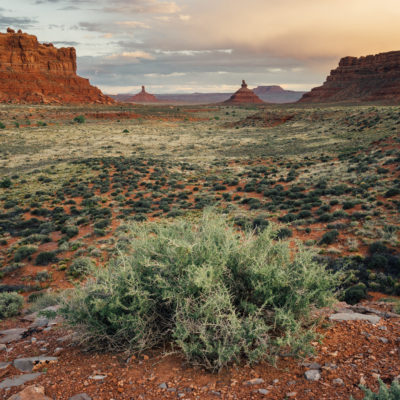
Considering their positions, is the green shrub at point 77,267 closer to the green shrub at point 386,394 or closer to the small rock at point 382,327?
the small rock at point 382,327

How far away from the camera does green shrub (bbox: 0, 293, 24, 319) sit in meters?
7.05

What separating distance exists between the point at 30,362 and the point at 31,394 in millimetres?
1214

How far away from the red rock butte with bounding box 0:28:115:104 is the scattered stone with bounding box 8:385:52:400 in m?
108

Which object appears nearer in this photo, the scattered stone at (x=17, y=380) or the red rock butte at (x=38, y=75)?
the scattered stone at (x=17, y=380)

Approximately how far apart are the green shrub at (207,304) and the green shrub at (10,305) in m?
3.58

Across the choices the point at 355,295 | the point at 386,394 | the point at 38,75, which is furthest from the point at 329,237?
the point at 38,75

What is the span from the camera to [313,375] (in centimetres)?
350

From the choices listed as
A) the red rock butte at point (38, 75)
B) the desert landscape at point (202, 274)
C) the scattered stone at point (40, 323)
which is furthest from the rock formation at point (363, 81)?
the scattered stone at point (40, 323)

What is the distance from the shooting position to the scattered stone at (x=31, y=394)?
3256mm

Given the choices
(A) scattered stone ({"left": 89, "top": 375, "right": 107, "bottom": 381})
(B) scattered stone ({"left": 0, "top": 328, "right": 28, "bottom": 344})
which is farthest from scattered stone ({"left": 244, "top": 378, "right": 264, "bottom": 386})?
(B) scattered stone ({"left": 0, "top": 328, "right": 28, "bottom": 344})

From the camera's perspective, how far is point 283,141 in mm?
42875

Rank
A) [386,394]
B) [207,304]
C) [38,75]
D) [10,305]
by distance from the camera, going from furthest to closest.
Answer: [38,75] → [10,305] → [207,304] → [386,394]

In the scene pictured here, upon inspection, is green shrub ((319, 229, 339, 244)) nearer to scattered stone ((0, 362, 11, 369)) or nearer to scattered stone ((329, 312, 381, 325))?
scattered stone ((329, 312, 381, 325))

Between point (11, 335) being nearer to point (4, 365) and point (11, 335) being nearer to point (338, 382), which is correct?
point (4, 365)
